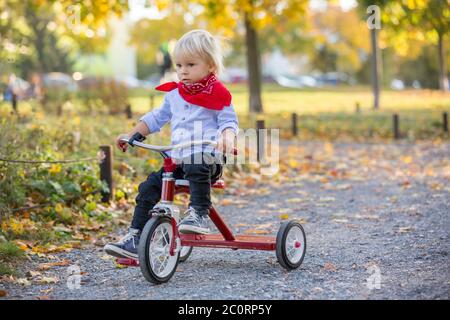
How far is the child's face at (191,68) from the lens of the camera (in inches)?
189

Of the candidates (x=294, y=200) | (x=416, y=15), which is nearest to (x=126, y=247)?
(x=294, y=200)

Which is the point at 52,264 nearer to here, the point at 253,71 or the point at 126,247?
the point at 126,247

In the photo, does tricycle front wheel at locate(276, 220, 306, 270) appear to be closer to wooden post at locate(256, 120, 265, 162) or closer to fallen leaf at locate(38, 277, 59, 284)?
fallen leaf at locate(38, 277, 59, 284)

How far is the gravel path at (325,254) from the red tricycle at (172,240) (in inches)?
4.5

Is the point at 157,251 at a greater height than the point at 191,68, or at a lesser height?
lesser

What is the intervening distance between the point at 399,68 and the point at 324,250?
172 feet

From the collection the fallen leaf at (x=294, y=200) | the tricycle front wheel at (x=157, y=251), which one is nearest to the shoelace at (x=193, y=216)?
the tricycle front wheel at (x=157, y=251)

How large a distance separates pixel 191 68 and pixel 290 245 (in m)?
1.42

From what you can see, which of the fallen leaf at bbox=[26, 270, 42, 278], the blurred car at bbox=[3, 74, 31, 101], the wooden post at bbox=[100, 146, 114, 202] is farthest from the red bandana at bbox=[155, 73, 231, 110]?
the blurred car at bbox=[3, 74, 31, 101]

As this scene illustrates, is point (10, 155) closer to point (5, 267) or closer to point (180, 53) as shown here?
point (5, 267)

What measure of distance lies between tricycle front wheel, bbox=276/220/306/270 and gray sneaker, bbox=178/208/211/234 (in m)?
0.52

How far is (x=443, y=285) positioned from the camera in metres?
4.53

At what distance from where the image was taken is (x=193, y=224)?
486 centimetres
